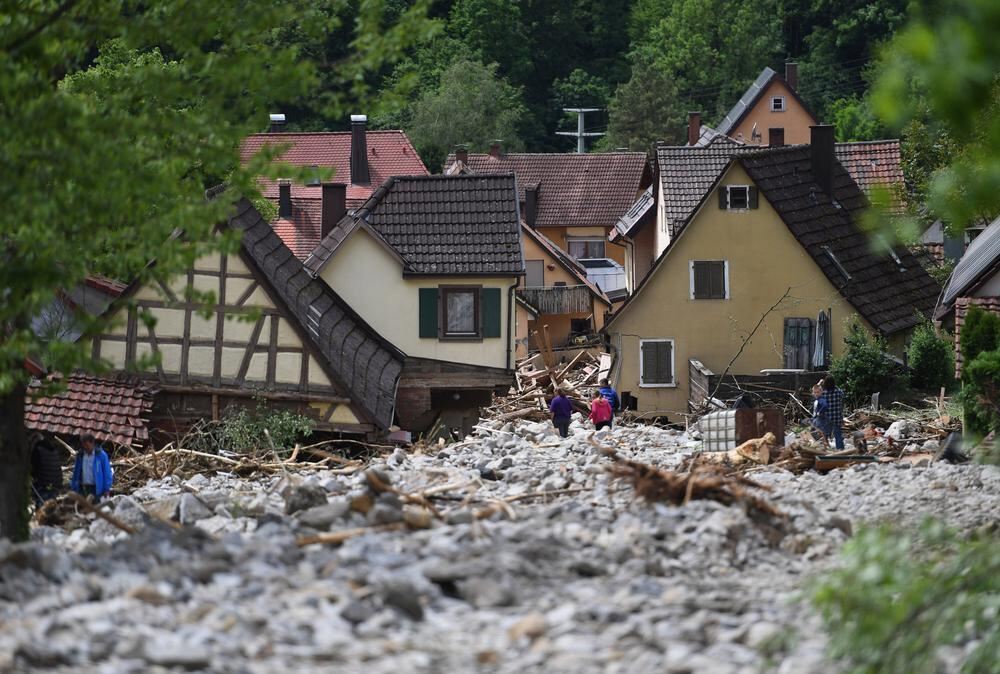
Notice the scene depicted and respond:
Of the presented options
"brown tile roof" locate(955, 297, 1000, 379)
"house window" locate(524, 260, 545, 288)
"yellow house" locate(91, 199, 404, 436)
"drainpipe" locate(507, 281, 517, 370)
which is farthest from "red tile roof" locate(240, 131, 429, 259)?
"brown tile roof" locate(955, 297, 1000, 379)

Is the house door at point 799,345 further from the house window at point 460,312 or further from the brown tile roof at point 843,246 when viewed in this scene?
the house window at point 460,312

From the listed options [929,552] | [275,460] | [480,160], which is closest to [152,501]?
[275,460]

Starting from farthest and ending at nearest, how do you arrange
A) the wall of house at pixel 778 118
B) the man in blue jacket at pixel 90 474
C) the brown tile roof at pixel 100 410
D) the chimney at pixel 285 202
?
1. the wall of house at pixel 778 118
2. the chimney at pixel 285 202
3. the brown tile roof at pixel 100 410
4. the man in blue jacket at pixel 90 474

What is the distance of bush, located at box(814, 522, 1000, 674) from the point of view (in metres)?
9.44

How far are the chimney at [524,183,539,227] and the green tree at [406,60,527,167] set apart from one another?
74.6ft

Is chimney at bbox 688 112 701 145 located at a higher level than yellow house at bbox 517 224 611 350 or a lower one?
higher

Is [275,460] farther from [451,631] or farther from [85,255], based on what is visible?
[451,631]

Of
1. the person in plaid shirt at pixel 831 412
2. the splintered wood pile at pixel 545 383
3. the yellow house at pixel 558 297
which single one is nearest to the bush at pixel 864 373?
the splintered wood pile at pixel 545 383

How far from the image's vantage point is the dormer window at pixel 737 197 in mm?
43250

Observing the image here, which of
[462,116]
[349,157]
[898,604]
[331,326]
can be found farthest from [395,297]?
[462,116]


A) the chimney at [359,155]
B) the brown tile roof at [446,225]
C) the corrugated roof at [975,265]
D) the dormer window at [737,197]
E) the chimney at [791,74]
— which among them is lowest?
the corrugated roof at [975,265]

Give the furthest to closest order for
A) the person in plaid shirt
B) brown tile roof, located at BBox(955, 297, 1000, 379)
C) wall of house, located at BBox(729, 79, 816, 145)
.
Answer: wall of house, located at BBox(729, 79, 816, 145), brown tile roof, located at BBox(955, 297, 1000, 379), the person in plaid shirt

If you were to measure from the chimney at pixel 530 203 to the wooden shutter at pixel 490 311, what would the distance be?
130 feet

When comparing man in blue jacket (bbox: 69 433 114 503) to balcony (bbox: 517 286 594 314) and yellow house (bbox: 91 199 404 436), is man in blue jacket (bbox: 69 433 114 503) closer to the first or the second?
yellow house (bbox: 91 199 404 436)
